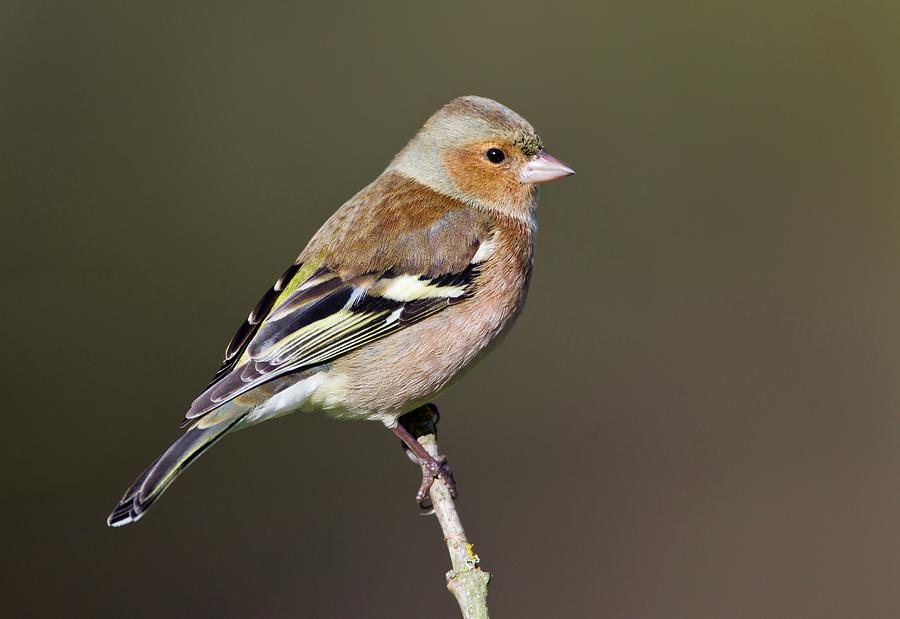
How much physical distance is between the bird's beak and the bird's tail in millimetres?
1682

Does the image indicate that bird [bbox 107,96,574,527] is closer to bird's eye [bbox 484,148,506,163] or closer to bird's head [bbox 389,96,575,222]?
bird's head [bbox 389,96,575,222]

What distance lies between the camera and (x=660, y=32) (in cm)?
824

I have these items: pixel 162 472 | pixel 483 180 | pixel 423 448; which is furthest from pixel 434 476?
pixel 483 180

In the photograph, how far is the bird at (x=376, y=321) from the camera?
367cm

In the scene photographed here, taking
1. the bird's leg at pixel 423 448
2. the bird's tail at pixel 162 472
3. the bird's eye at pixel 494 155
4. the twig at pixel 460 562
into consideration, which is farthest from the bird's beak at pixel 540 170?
the bird's tail at pixel 162 472

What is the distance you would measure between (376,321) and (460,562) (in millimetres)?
1019

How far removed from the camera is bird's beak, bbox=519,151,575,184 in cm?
441

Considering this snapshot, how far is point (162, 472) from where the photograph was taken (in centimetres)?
349

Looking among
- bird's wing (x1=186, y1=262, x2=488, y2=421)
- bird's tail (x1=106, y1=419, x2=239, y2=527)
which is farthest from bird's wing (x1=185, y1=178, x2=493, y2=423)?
bird's tail (x1=106, y1=419, x2=239, y2=527)

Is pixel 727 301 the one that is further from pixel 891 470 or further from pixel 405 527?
pixel 405 527

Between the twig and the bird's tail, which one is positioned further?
the bird's tail

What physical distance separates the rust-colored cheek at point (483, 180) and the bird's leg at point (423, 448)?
95 cm

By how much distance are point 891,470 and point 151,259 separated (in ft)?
17.9

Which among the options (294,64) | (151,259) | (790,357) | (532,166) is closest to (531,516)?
(790,357)
